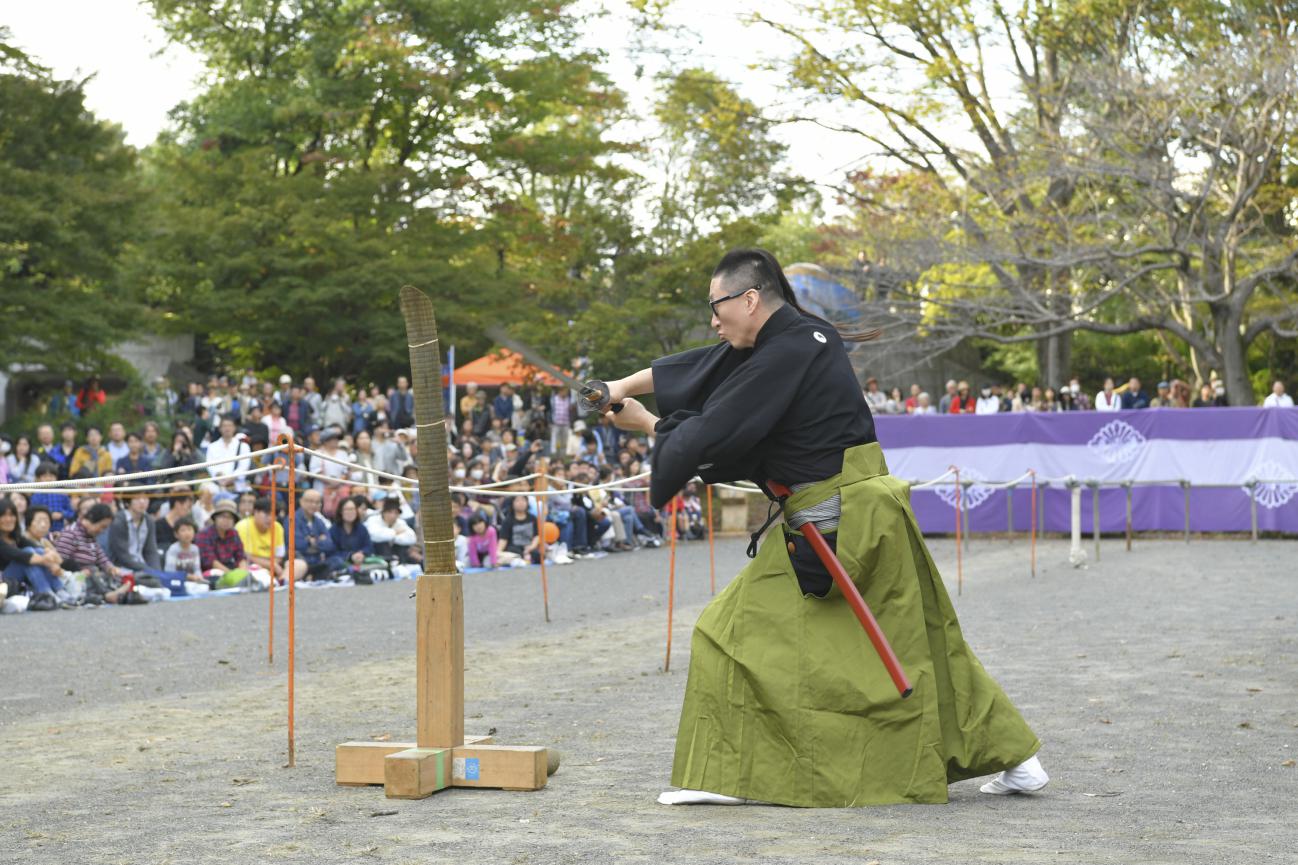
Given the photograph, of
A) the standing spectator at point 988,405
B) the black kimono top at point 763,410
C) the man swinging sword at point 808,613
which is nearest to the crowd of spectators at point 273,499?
the black kimono top at point 763,410

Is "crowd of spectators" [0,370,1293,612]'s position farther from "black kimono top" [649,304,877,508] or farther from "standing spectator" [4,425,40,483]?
"black kimono top" [649,304,877,508]

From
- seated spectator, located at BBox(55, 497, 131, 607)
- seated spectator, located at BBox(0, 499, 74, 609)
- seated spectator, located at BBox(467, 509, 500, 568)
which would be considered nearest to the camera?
seated spectator, located at BBox(0, 499, 74, 609)

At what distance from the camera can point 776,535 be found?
4.90m

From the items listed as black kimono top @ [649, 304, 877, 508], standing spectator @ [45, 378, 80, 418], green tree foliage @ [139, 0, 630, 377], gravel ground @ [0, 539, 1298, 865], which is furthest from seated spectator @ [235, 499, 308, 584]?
green tree foliage @ [139, 0, 630, 377]

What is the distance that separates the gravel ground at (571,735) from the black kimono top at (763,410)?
1070 mm

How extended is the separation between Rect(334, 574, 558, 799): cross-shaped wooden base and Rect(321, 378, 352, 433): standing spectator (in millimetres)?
16158

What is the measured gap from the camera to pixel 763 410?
4.67 meters

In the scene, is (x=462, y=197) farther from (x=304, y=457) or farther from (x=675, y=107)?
(x=304, y=457)

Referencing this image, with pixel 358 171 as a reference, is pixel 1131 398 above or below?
below

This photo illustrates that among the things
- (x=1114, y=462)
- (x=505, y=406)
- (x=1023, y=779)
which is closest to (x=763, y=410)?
(x=1023, y=779)

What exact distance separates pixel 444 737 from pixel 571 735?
4.07 ft

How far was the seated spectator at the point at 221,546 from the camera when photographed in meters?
14.1

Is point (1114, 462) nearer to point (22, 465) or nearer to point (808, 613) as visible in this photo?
point (22, 465)

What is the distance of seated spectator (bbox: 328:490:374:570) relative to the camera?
15.1 m
